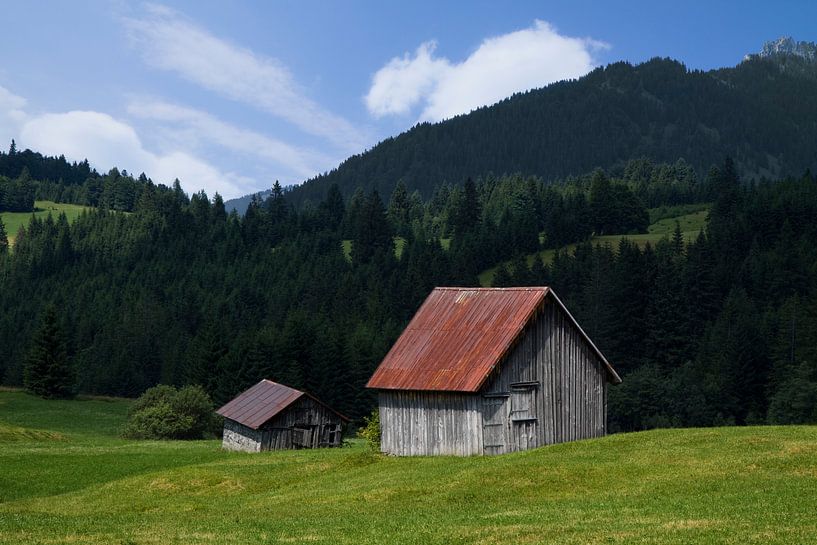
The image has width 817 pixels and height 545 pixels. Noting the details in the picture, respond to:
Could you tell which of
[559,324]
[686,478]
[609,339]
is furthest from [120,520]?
[609,339]

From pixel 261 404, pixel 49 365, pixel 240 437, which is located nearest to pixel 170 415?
pixel 240 437

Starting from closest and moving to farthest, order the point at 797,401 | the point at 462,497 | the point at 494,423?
the point at 462,497, the point at 494,423, the point at 797,401

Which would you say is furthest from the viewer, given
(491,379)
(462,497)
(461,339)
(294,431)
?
Answer: (294,431)

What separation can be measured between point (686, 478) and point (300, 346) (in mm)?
87081

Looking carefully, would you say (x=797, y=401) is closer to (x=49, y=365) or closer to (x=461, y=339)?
(x=461, y=339)

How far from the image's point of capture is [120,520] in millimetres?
29125

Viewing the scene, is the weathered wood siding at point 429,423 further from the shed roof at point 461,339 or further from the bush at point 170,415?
the bush at point 170,415

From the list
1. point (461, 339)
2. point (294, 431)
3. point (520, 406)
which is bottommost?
point (294, 431)

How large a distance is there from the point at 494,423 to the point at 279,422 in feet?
80.3

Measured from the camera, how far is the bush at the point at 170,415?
8031cm

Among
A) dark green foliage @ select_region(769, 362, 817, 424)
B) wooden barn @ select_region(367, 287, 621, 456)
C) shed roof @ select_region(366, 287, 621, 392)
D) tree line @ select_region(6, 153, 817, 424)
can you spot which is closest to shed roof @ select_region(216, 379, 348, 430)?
wooden barn @ select_region(367, 287, 621, 456)

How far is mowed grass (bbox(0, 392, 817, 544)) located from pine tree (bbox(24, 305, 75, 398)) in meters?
65.3

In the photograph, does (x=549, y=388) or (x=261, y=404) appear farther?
(x=261, y=404)

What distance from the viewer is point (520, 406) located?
144ft
